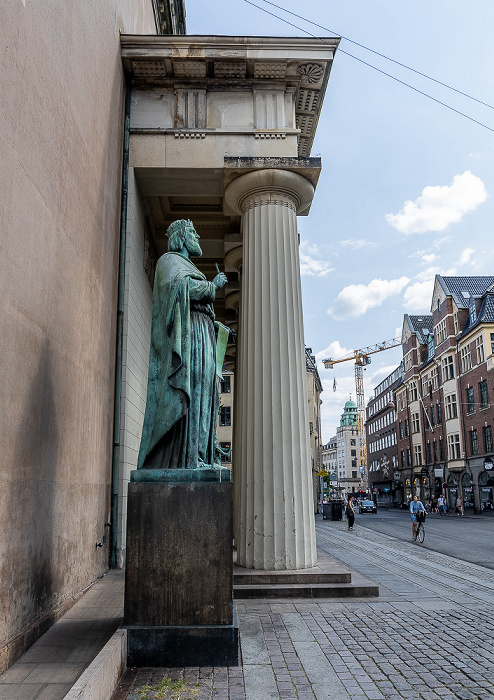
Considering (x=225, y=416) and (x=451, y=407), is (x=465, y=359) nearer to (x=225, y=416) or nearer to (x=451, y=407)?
(x=451, y=407)

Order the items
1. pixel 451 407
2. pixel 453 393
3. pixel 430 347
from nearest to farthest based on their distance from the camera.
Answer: pixel 453 393 < pixel 451 407 < pixel 430 347

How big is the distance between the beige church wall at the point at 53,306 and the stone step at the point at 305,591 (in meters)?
2.40

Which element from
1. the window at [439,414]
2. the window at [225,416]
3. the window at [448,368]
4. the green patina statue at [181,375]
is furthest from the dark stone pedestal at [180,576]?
the window at [439,414]

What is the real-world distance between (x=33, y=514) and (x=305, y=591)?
4.47m

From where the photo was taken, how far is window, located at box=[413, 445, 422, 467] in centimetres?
6556

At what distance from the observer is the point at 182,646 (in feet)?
18.0

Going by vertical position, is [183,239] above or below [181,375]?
above

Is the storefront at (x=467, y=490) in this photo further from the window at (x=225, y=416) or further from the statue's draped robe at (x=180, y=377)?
the statue's draped robe at (x=180, y=377)

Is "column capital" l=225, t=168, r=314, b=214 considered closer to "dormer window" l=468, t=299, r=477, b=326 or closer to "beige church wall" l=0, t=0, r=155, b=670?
"beige church wall" l=0, t=0, r=155, b=670

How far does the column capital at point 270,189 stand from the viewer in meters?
11.6

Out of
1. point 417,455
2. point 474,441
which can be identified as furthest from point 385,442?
point 474,441

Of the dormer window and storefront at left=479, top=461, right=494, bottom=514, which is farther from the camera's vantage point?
the dormer window

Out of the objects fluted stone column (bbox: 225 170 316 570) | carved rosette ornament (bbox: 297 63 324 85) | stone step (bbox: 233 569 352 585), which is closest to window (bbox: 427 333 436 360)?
carved rosette ornament (bbox: 297 63 324 85)

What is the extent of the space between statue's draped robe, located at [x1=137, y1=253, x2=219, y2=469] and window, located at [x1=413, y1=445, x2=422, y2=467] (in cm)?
6275
